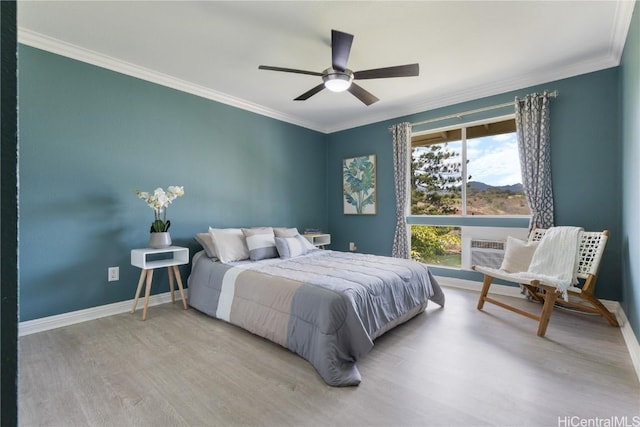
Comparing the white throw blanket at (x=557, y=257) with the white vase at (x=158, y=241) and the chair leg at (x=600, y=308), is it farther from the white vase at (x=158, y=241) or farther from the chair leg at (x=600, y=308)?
the white vase at (x=158, y=241)

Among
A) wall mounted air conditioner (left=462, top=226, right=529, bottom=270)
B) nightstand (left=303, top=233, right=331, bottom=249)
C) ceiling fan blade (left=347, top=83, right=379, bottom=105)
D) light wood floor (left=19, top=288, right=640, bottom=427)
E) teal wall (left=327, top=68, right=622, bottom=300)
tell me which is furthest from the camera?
nightstand (left=303, top=233, right=331, bottom=249)

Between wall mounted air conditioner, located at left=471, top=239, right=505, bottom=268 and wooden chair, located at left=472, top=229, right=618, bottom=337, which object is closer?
wooden chair, located at left=472, top=229, right=618, bottom=337

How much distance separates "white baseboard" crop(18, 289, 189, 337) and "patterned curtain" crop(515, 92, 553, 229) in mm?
4481

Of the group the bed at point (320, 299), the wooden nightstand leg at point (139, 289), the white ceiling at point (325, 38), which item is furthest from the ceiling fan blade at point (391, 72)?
the wooden nightstand leg at point (139, 289)

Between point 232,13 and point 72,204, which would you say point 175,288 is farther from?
point 232,13

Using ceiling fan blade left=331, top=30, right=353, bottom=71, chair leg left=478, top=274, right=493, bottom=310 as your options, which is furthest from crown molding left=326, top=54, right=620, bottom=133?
chair leg left=478, top=274, right=493, bottom=310

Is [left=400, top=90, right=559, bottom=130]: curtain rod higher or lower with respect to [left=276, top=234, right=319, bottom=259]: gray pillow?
higher

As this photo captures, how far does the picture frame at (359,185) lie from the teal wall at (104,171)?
5.74ft

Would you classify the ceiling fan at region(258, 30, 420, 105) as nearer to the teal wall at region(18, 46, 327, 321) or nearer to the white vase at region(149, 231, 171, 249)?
the teal wall at region(18, 46, 327, 321)

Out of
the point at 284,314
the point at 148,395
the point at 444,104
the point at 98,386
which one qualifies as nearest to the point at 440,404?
the point at 284,314

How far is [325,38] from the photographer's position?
8.76ft

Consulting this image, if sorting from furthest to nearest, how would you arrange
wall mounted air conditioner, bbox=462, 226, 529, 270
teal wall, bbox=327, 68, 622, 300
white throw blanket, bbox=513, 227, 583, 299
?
wall mounted air conditioner, bbox=462, 226, 529, 270
teal wall, bbox=327, 68, 622, 300
white throw blanket, bbox=513, 227, 583, 299

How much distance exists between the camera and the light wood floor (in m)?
1.58

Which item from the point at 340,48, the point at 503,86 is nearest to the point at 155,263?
the point at 340,48
